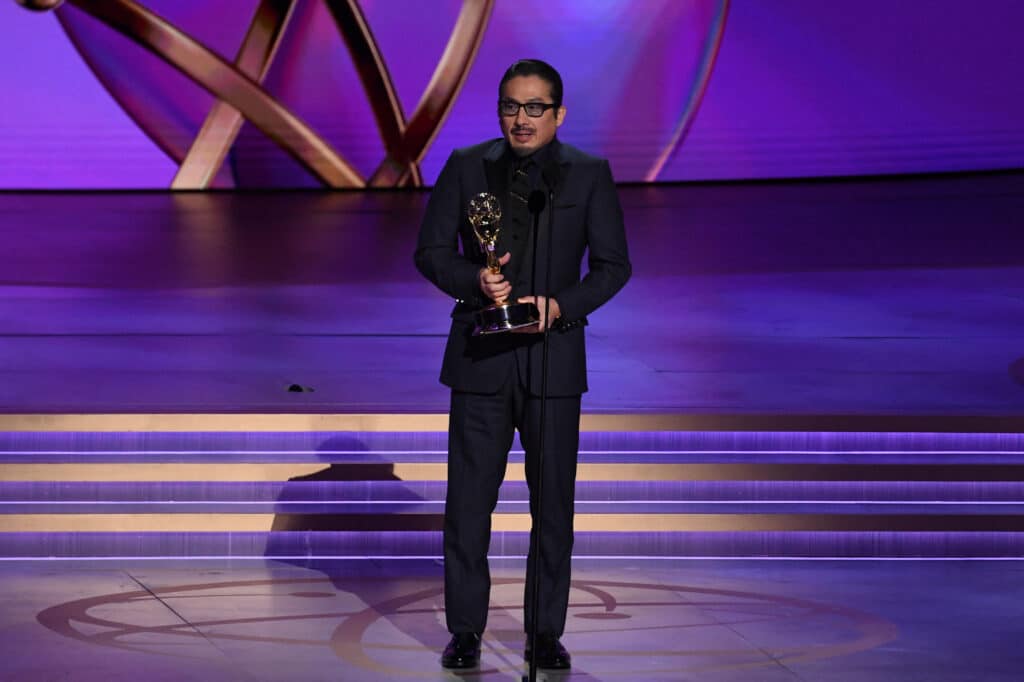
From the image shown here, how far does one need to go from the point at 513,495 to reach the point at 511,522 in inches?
7.8

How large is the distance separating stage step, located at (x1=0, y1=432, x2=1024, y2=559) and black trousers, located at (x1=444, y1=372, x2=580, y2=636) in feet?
3.97

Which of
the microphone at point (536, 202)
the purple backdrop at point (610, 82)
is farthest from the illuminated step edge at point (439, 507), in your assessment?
the purple backdrop at point (610, 82)

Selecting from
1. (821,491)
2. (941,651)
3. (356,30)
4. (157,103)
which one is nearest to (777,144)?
(356,30)

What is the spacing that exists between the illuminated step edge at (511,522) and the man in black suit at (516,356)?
4.04 feet

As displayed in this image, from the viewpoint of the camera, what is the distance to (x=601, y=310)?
29.1 ft

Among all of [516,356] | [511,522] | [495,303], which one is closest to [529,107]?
[495,303]

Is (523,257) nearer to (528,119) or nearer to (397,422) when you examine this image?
(528,119)

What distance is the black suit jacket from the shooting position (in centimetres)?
379

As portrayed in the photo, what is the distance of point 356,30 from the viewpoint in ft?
50.1

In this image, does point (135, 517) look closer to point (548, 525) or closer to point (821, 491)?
point (548, 525)

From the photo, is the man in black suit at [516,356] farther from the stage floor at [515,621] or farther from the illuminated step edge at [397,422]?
the illuminated step edge at [397,422]

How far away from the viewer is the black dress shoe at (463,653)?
3867 millimetres

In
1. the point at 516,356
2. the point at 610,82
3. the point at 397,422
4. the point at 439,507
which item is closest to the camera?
the point at 516,356

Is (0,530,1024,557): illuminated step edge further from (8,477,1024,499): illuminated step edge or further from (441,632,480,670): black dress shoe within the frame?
(441,632,480,670): black dress shoe
